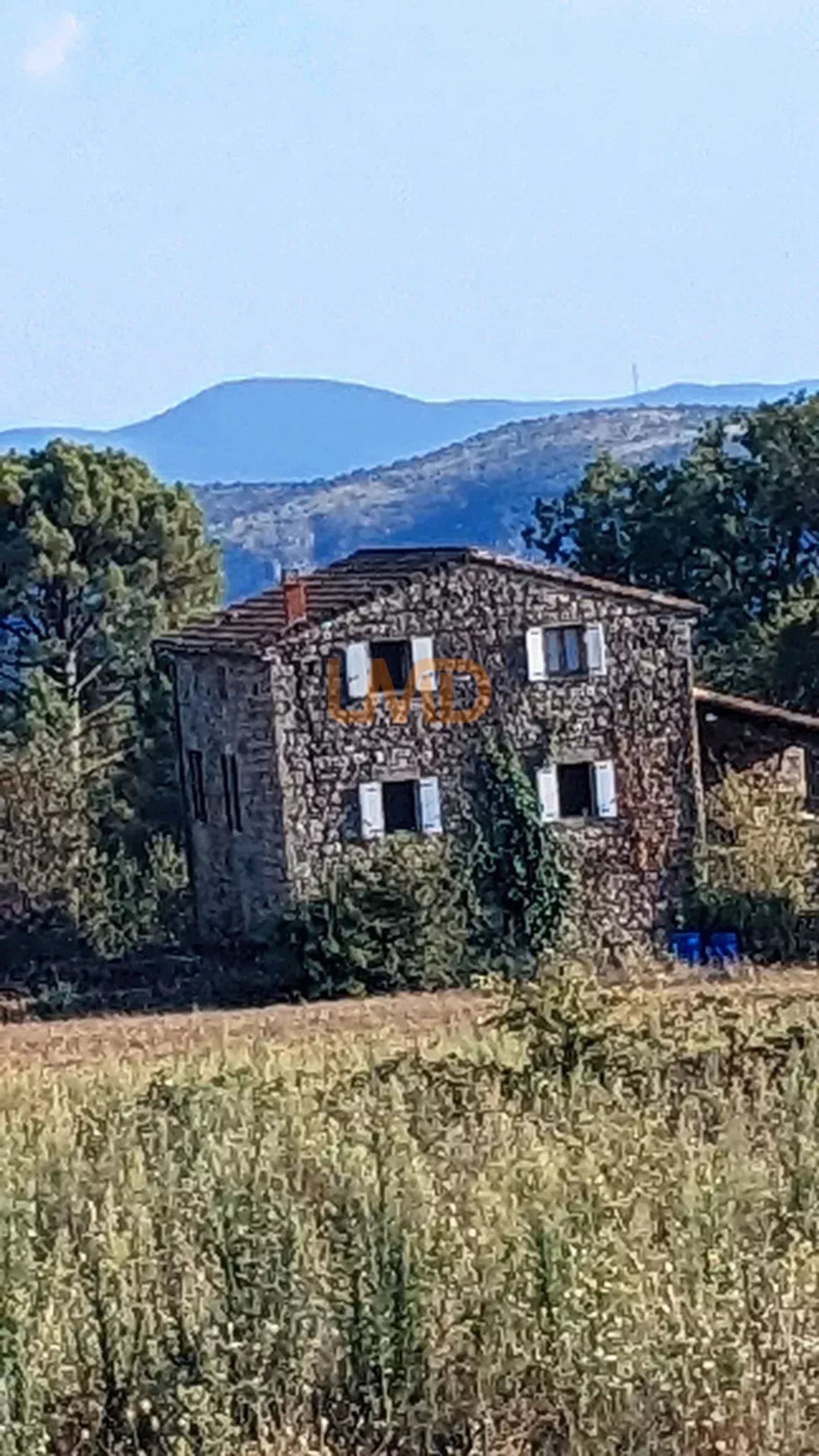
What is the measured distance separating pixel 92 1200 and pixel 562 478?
128168 mm

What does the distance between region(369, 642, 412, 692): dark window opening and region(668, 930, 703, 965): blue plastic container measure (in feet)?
16.0

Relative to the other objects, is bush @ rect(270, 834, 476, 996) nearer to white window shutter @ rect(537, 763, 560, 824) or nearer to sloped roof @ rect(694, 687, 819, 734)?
white window shutter @ rect(537, 763, 560, 824)

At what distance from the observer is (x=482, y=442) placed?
15312 cm

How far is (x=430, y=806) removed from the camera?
3378cm

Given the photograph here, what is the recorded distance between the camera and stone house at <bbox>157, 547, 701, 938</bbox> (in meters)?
33.5

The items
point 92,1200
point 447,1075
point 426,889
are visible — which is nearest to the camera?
point 92,1200

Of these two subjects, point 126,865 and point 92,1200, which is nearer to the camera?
point 92,1200

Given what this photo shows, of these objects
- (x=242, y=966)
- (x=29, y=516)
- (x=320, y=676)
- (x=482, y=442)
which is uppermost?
(x=482, y=442)

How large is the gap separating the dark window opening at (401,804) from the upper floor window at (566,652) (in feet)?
7.12

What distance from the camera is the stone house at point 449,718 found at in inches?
1319

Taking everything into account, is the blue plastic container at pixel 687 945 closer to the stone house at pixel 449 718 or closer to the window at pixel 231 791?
the stone house at pixel 449 718

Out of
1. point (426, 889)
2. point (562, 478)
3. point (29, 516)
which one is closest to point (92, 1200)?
point (426, 889)

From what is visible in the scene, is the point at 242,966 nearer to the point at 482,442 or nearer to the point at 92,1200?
the point at 92,1200

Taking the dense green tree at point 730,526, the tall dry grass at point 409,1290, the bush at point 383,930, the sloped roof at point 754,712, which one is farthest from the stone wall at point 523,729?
the tall dry grass at point 409,1290
